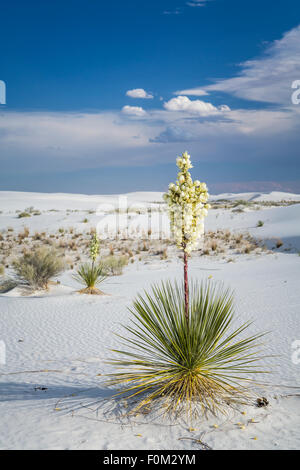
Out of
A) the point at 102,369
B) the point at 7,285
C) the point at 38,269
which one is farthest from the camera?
the point at 7,285

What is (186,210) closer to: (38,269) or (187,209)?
(187,209)

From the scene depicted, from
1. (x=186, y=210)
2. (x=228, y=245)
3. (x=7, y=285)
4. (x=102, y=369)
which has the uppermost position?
(x=186, y=210)

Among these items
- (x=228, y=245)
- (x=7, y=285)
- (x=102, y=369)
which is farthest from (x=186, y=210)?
(x=228, y=245)

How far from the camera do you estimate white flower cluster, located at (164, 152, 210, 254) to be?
3.45m

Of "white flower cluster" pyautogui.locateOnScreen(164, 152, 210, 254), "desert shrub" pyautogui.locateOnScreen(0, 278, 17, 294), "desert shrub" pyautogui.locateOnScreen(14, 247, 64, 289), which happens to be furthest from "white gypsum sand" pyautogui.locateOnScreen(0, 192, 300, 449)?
"white flower cluster" pyautogui.locateOnScreen(164, 152, 210, 254)

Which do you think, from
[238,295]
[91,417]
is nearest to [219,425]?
[91,417]

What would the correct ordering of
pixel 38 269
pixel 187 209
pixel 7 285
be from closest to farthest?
pixel 187 209
pixel 38 269
pixel 7 285

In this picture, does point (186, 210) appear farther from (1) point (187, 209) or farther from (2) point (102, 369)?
(2) point (102, 369)

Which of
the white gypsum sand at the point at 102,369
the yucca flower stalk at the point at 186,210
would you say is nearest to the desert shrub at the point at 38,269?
the white gypsum sand at the point at 102,369

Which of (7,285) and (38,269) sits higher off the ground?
(38,269)

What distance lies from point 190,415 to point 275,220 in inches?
968

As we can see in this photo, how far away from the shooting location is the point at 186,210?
11.3ft

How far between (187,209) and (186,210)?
0.7 inches

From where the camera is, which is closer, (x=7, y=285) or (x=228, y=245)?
(x=7, y=285)
